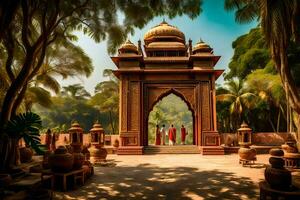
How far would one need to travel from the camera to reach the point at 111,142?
2031cm

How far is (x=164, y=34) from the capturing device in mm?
20844

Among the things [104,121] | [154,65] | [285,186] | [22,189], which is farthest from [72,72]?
[104,121]

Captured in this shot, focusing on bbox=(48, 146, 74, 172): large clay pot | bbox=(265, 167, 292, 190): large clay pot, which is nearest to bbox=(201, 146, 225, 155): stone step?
bbox=(48, 146, 74, 172): large clay pot

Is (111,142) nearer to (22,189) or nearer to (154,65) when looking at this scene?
(154,65)

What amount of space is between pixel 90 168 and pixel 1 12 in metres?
5.25

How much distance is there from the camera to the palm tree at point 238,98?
79.5 feet

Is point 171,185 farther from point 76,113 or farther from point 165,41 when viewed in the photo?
point 76,113

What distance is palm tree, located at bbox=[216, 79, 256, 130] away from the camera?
24.2 m

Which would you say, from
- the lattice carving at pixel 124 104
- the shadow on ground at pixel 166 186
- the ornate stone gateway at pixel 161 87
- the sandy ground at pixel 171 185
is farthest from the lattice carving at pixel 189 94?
the shadow on ground at pixel 166 186

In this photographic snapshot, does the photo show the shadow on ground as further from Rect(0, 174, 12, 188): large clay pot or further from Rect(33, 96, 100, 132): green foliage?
Rect(33, 96, 100, 132): green foliage

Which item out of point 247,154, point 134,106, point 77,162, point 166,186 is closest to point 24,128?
point 77,162

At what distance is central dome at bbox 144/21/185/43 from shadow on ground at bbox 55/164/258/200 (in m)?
13.6

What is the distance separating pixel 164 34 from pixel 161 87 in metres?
5.40

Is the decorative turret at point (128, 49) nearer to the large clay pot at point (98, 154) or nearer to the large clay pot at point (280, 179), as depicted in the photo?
the large clay pot at point (98, 154)
